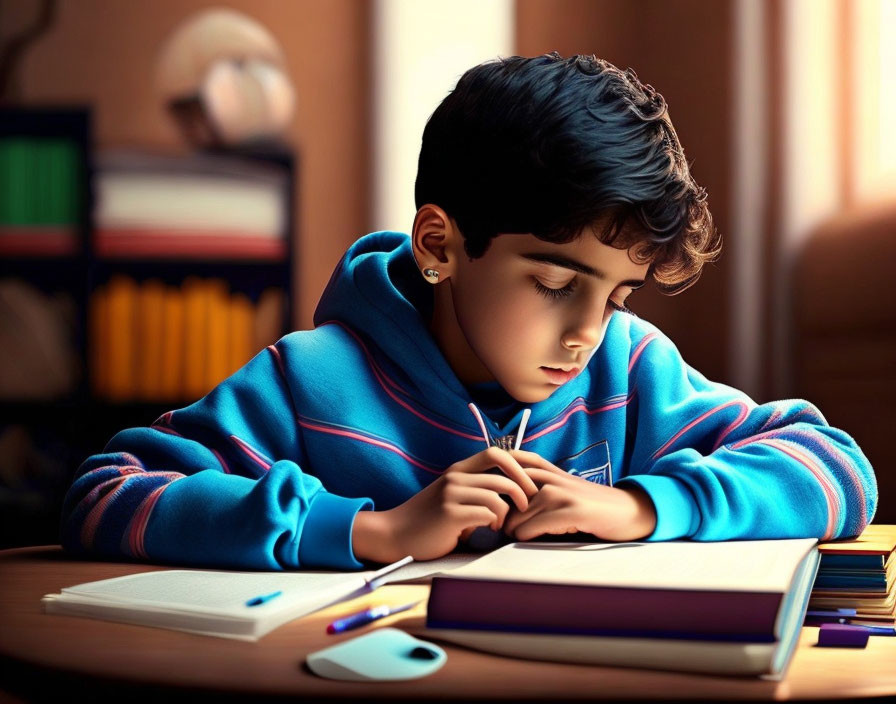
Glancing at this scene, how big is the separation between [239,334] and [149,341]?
0.82 feet

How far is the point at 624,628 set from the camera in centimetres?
53

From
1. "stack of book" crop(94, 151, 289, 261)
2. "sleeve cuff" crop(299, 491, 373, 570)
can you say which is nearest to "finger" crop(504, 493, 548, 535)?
"sleeve cuff" crop(299, 491, 373, 570)

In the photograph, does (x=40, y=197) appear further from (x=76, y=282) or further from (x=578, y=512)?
(x=578, y=512)

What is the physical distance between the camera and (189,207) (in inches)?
125

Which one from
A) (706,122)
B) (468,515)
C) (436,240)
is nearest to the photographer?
(468,515)

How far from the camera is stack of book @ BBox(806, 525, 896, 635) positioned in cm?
68

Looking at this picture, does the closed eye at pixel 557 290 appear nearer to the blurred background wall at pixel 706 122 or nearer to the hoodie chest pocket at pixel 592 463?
the hoodie chest pocket at pixel 592 463

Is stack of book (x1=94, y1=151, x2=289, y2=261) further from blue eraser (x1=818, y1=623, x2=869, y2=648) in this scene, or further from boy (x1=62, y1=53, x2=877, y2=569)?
blue eraser (x1=818, y1=623, x2=869, y2=648)

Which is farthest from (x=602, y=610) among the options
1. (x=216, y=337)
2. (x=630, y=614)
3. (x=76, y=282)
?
(x=76, y=282)

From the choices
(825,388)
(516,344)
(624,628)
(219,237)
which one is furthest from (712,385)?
(219,237)

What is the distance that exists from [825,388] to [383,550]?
65.9 inches

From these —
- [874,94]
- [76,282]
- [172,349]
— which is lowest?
[172,349]

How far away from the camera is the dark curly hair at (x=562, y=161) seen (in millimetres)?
907

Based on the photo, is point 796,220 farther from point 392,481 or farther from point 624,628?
point 624,628
